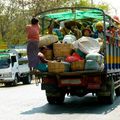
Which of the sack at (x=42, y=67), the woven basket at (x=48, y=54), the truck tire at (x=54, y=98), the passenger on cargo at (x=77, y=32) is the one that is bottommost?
the truck tire at (x=54, y=98)

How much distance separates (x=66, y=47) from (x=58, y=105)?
6.66ft

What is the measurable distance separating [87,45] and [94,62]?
3.21 feet

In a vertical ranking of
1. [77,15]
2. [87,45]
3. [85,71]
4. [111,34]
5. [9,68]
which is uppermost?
[77,15]

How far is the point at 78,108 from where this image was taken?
14.0 meters

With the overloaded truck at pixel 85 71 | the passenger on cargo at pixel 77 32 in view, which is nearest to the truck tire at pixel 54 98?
the overloaded truck at pixel 85 71

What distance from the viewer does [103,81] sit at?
44.9 ft

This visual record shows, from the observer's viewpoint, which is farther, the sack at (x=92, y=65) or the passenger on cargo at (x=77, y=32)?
the passenger on cargo at (x=77, y=32)

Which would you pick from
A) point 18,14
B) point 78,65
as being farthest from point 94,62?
point 18,14

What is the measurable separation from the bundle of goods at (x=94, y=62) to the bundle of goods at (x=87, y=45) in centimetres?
44

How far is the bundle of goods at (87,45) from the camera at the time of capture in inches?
543

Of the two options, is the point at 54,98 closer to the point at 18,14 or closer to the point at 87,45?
the point at 87,45

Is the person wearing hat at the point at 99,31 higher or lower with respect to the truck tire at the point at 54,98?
higher

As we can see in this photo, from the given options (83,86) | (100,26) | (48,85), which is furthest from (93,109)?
(100,26)

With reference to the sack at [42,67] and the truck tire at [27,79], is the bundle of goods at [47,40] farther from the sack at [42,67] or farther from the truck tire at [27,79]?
the truck tire at [27,79]
